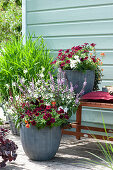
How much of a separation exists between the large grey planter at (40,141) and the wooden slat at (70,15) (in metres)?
1.99

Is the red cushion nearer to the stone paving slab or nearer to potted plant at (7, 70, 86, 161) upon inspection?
potted plant at (7, 70, 86, 161)

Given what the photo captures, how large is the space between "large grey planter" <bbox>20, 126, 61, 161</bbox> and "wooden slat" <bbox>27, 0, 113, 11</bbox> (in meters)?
2.14

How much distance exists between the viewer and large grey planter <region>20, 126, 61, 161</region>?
2.99 metres

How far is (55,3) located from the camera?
459 cm

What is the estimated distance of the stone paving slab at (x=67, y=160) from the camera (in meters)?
2.89

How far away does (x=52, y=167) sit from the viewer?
2.88 meters

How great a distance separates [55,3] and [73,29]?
1.78 feet

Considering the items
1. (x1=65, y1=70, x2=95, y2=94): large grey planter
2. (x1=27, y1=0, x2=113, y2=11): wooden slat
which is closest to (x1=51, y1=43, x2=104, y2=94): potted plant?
(x1=65, y1=70, x2=95, y2=94): large grey planter

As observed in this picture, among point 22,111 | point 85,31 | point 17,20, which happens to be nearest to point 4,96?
point 22,111

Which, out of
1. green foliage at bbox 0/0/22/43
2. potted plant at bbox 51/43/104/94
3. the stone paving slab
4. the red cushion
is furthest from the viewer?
green foliage at bbox 0/0/22/43

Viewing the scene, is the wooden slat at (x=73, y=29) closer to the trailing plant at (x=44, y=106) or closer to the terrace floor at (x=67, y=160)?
the trailing plant at (x=44, y=106)

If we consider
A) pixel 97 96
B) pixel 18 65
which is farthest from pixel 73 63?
pixel 18 65

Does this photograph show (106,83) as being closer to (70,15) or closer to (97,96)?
(97,96)

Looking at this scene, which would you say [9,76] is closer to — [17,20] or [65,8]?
[65,8]
